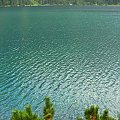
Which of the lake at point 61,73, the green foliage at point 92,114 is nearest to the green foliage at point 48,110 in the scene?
the green foliage at point 92,114

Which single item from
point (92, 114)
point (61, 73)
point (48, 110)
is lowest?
point (61, 73)

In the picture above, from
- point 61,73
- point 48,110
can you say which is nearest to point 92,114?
→ point 48,110

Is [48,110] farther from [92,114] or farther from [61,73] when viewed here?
[61,73]

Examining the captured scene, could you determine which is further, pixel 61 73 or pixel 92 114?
pixel 61 73

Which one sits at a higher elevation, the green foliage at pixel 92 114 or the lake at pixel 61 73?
the green foliage at pixel 92 114

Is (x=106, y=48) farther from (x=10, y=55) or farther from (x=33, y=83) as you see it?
(x=33, y=83)

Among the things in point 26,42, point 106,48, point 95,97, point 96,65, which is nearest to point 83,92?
point 95,97

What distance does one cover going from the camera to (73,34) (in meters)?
113

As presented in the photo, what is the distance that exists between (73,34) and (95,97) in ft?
231

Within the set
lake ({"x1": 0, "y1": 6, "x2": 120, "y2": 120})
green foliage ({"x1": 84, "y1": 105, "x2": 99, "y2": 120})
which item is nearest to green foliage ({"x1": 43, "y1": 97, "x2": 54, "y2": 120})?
green foliage ({"x1": 84, "y1": 105, "x2": 99, "y2": 120})

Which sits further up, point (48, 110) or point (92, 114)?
point (48, 110)

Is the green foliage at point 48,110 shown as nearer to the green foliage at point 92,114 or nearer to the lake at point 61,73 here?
the green foliage at point 92,114

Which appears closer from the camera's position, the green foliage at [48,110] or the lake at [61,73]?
the green foliage at [48,110]

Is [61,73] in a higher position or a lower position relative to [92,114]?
lower
